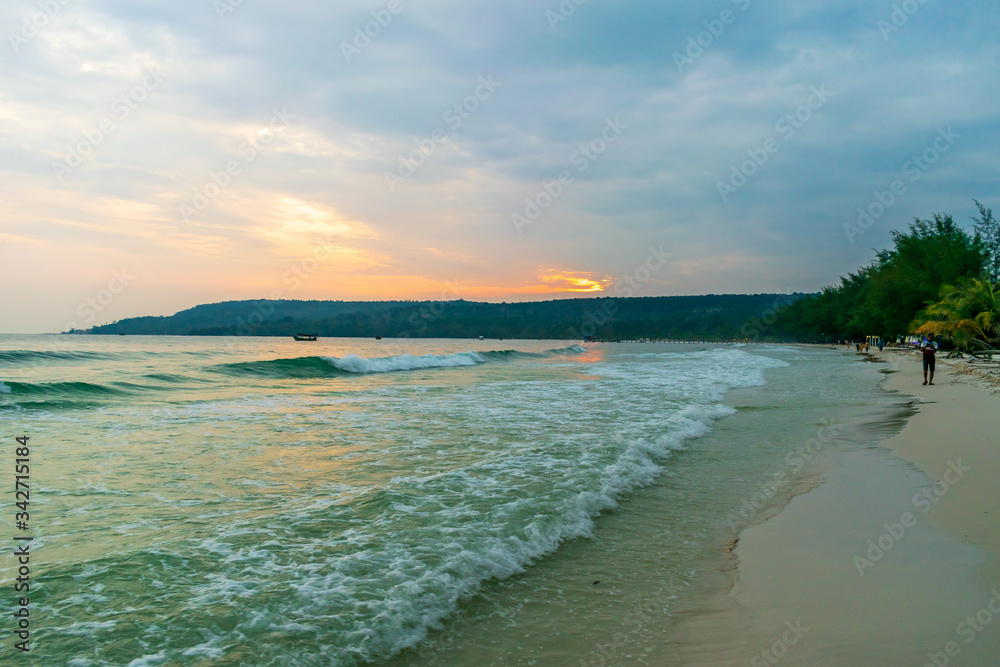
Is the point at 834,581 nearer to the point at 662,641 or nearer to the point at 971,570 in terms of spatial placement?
the point at 971,570

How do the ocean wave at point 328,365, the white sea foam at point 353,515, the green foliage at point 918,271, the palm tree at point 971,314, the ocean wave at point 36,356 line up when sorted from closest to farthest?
1. the white sea foam at point 353,515
2. the ocean wave at point 328,365
3. the ocean wave at point 36,356
4. the palm tree at point 971,314
5. the green foliage at point 918,271

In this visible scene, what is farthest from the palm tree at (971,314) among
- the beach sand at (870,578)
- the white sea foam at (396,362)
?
the white sea foam at (396,362)

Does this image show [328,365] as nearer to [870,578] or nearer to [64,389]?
[64,389]

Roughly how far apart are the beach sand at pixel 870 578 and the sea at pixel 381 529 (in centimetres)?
29

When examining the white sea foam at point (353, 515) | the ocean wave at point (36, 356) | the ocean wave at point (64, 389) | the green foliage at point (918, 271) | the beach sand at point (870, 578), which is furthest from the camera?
the green foliage at point (918, 271)

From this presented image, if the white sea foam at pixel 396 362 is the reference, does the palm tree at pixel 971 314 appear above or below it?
above

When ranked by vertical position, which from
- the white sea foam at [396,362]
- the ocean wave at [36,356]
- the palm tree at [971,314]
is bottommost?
the white sea foam at [396,362]

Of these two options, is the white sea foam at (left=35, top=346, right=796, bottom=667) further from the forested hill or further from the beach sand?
the forested hill

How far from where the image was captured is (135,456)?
8.30 meters

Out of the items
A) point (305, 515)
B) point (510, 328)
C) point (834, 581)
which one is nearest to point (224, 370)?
point (305, 515)

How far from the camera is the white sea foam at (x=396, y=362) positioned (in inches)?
1270

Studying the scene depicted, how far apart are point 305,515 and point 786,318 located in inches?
5511

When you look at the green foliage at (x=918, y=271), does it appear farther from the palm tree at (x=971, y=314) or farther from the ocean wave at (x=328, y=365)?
the ocean wave at (x=328, y=365)

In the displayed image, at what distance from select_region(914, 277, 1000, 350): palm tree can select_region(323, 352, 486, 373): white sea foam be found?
30.3m
